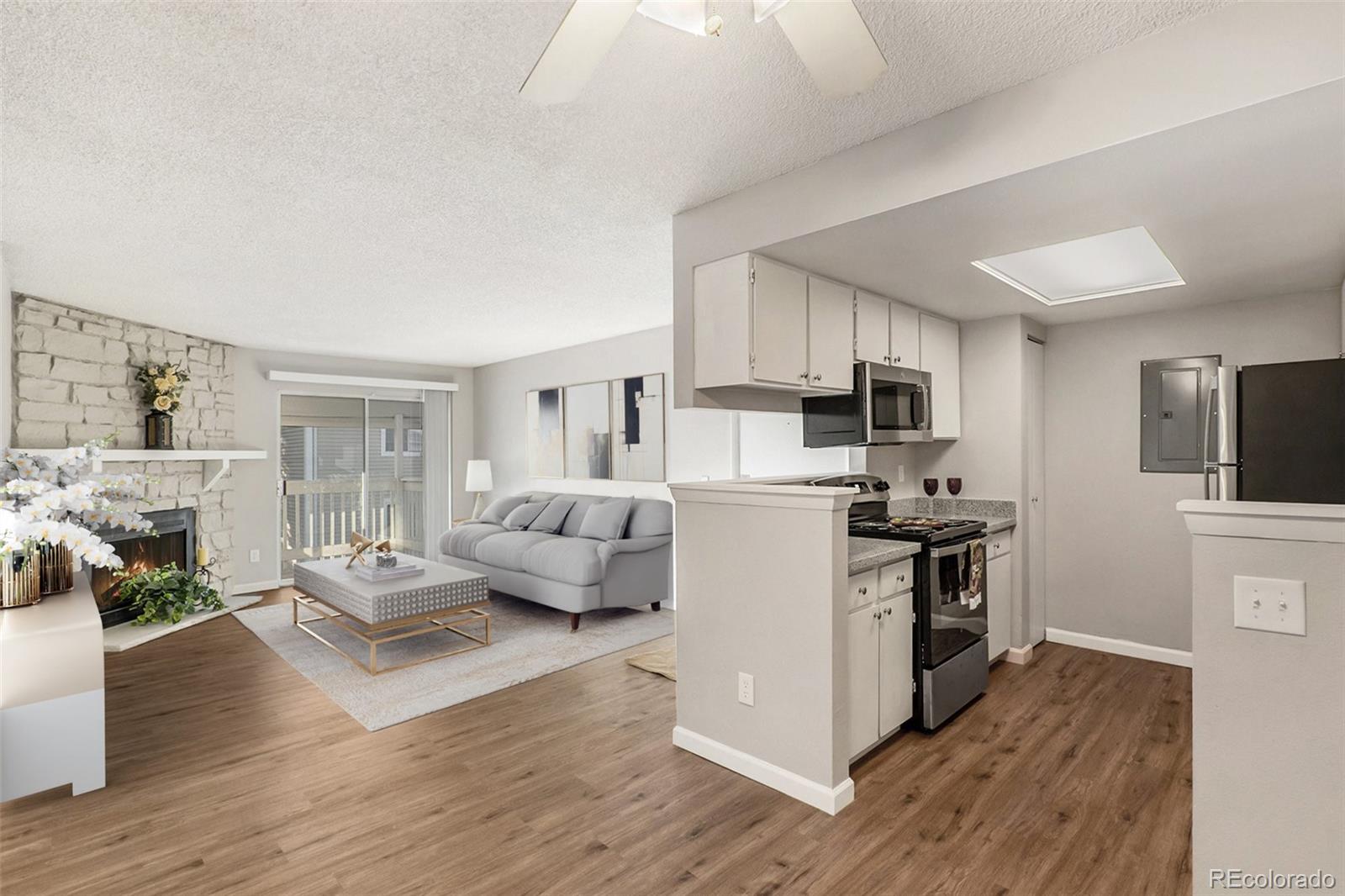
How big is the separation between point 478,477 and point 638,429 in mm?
2405

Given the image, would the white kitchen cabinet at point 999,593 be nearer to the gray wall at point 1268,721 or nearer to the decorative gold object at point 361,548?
the gray wall at point 1268,721

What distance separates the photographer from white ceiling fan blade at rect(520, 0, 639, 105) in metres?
1.25

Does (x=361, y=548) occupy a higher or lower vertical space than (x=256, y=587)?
higher

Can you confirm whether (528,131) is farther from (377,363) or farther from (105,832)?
(377,363)

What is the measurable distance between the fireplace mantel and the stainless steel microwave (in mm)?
4898

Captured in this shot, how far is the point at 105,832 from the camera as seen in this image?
91.5 inches

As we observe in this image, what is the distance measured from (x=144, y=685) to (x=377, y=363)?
4.25 m

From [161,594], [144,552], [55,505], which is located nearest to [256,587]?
[144,552]

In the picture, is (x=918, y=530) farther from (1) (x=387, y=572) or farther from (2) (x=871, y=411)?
(1) (x=387, y=572)

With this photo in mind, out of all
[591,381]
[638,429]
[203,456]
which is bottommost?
[203,456]

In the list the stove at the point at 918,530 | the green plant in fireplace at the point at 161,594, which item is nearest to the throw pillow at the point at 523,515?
the green plant in fireplace at the point at 161,594

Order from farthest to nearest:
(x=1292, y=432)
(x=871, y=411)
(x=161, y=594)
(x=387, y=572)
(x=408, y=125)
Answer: (x=161, y=594), (x=387, y=572), (x=871, y=411), (x=408, y=125), (x=1292, y=432)

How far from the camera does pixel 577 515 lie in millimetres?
5875

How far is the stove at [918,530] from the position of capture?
3062 mm
